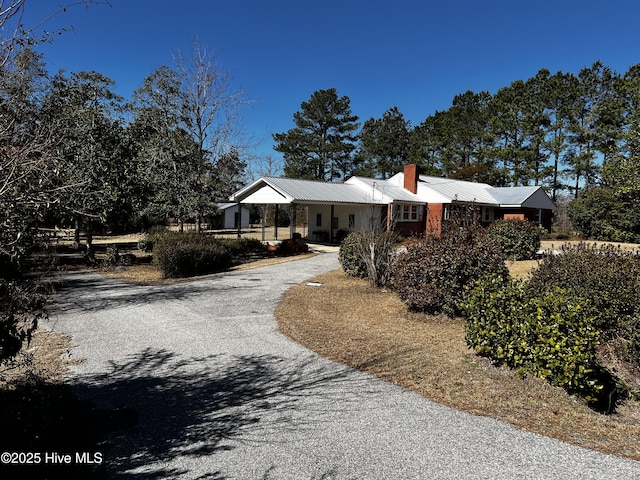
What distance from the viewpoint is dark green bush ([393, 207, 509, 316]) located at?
749cm

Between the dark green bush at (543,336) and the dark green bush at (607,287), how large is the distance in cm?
35

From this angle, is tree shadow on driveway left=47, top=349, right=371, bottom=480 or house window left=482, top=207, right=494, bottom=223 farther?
house window left=482, top=207, right=494, bottom=223

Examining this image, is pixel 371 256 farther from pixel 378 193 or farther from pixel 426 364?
pixel 378 193

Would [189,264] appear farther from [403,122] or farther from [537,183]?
[403,122]

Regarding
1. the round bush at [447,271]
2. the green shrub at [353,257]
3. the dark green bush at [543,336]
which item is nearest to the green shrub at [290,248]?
the green shrub at [353,257]

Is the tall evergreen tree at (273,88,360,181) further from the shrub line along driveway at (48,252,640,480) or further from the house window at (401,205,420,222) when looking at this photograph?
the shrub line along driveway at (48,252,640,480)

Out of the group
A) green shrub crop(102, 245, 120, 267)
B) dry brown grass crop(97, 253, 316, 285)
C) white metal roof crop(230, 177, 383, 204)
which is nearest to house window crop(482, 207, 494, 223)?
white metal roof crop(230, 177, 383, 204)

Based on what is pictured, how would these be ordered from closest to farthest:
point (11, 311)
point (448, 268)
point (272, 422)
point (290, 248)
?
point (11, 311), point (272, 422), point (448, 268), point (290, 248)

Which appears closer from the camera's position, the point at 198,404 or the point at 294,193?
the point at 198,404

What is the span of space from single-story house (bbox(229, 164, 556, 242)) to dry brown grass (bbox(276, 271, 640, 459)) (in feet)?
46.2

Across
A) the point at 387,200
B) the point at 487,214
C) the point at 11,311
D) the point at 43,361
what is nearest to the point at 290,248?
the point at 387,200

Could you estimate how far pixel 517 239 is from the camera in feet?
50.7

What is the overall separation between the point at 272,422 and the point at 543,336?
10.4 ft

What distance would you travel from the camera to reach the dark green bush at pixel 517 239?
15352mm
